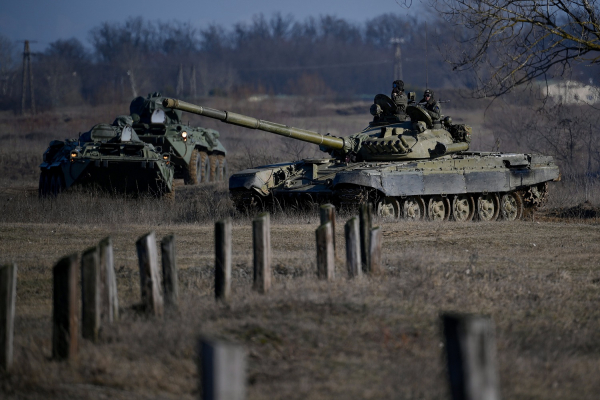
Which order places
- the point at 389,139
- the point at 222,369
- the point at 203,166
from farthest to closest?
the point at 203,166 < the point at 389,139 < the point at 222,369

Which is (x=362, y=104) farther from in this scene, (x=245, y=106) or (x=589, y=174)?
(x=589, y=174)

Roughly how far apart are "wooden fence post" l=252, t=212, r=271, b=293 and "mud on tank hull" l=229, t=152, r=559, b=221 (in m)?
7.02

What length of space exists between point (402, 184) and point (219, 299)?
8489mm

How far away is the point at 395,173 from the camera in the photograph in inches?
581

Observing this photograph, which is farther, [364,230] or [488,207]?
[488,207]

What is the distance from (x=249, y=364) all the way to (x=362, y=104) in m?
55.7

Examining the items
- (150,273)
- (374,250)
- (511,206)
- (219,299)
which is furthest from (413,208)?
(150,273)

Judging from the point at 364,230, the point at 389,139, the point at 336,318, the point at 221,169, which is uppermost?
the point at 221,169

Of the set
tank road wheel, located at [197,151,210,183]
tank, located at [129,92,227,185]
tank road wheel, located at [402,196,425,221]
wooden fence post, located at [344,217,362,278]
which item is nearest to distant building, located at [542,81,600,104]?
tank road wheel, located at [402,196,425,221]

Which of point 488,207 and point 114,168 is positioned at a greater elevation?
point 114,168

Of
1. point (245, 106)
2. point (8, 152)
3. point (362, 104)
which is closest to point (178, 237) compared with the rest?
point (8, 152)

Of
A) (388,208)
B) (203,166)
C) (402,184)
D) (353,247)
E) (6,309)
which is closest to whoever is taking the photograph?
(6,309)

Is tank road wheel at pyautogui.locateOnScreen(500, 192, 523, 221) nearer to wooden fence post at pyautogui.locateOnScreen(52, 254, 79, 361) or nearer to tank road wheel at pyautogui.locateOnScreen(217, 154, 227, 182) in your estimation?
tank road wheel at pyautogui.locateOnScreen(217, 154, 227, 182)

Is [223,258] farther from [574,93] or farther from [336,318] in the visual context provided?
[574,93]
